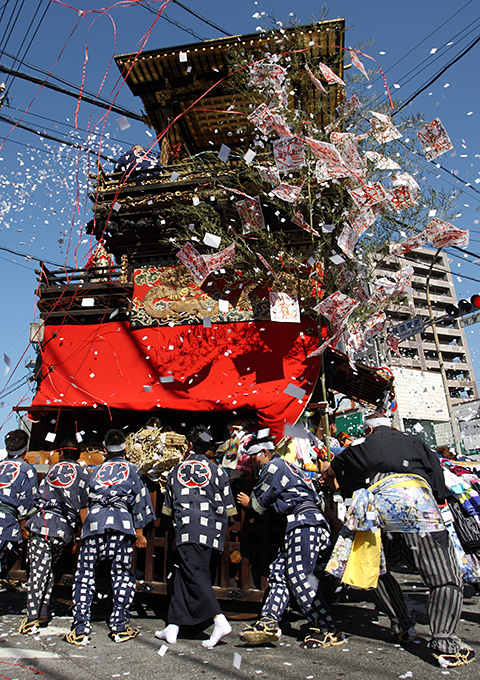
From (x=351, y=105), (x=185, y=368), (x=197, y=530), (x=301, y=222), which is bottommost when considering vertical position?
(x=197, y=530)

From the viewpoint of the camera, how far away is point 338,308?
6699 millimetres

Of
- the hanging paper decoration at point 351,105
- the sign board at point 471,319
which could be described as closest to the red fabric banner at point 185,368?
the hanging paper decoration at point 351,105

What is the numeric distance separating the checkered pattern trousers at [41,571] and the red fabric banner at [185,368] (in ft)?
9.47

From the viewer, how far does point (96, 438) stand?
8219mm

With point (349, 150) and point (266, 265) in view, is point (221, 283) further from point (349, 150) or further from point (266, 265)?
point (349, 150)

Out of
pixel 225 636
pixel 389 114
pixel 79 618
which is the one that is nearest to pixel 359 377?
pixel 389 114

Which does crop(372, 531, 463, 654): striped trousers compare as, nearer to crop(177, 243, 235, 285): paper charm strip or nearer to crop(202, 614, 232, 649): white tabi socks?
crop(202, 614, 232, 649): white tabi socks

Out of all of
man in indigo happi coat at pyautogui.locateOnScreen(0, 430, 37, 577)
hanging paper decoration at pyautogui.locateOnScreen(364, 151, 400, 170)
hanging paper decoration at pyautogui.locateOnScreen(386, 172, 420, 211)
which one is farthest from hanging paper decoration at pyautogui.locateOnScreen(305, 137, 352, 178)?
man in indigo happi coat at pyautogui.locateOnScreen(0, 430, 37, 577)

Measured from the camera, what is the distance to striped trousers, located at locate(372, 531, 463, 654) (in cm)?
307

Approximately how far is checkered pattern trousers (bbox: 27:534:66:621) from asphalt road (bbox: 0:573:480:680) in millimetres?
212

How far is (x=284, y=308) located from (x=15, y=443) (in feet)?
14.3

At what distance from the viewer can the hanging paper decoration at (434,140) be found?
6.44 metres

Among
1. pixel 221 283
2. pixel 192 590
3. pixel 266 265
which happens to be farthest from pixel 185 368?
pixel 192 590

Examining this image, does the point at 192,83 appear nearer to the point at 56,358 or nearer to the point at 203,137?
the point at 203,137
